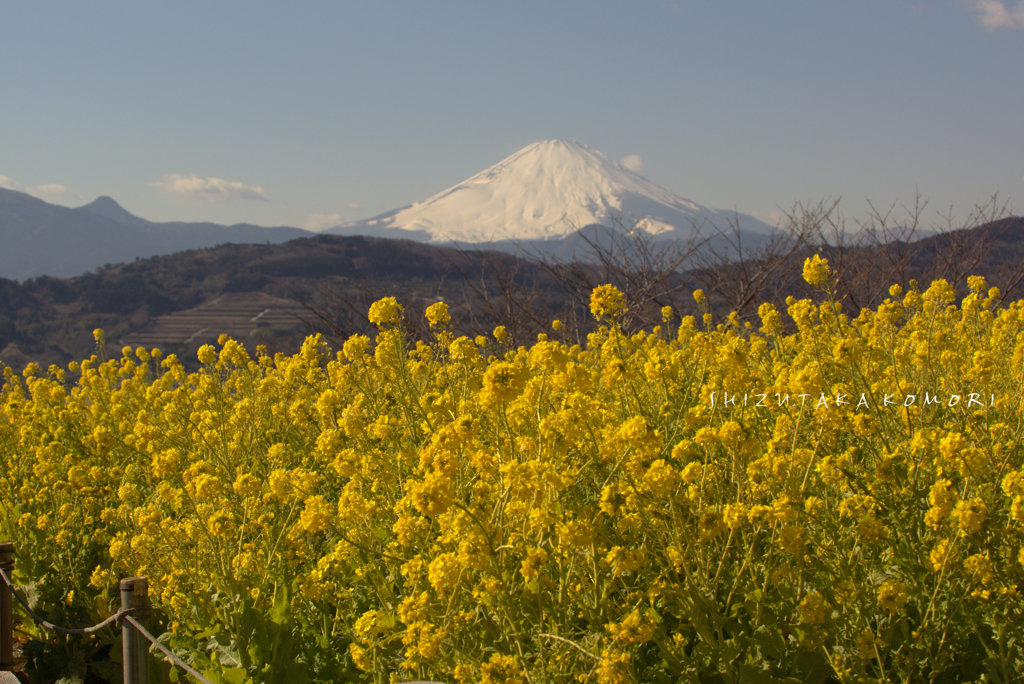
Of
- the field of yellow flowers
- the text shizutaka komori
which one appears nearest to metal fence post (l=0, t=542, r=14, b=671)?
the field of yellow flowers

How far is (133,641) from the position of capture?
2.57 metres

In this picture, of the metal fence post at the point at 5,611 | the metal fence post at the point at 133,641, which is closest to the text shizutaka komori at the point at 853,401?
the metal fence post at the point at 133,641

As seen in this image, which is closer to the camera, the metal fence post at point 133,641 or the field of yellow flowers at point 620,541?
the field of yellow flowers at point 620,541

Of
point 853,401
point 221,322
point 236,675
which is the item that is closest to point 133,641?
point 236,675

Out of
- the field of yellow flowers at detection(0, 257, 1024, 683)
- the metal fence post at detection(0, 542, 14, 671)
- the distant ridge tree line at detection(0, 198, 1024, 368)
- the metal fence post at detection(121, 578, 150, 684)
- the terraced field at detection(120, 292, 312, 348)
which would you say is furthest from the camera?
the terraced field at detection(120, 292, 312, 348)

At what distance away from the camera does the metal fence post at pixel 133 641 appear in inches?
101

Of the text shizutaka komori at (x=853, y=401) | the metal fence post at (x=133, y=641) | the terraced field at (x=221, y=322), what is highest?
the text shizutaka komori at (x=853, y=401)

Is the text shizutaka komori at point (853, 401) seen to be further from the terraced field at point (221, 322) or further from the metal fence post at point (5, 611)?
the terraced field at point (221, 322)

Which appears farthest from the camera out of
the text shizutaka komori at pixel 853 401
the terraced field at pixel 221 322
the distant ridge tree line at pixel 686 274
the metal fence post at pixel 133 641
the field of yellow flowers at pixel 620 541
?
the terraced field at pixel 221 322

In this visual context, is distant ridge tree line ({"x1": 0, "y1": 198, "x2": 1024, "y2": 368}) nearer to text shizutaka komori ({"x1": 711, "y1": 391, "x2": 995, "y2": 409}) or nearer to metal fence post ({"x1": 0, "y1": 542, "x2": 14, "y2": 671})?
text shizutaka komori ({"x1": 711, "y1": 391, "x2": 995, "y2": 409})

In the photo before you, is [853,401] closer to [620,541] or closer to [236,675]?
[620,541]

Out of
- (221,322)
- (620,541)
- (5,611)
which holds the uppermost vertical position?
(620,541)

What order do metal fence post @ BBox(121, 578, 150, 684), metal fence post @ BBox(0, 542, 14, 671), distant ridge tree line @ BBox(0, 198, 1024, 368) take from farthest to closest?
distant ridge tree line @ BBox(0, 198, 1024, 368) → metal fence post @ BBox(0, 542, 14, 671) → metal fence post @ BBox(121, 578, 150, 684)

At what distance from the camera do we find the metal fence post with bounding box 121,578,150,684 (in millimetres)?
2553
